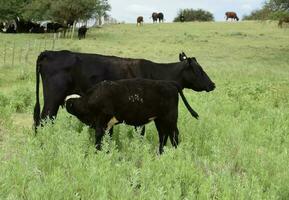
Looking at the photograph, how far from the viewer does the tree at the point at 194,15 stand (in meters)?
98.1

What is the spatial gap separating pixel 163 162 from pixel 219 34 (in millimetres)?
46823

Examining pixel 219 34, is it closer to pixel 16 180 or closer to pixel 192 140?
pixel 192 140

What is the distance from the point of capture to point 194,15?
98.5 metres

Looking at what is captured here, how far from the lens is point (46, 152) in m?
6.78

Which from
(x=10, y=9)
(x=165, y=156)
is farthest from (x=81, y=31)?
(x=165, y=156)

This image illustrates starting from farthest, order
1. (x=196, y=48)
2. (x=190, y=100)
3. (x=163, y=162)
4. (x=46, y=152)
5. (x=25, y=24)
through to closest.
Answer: (x=25, y=24) → (x=196, y=48) → (x=190, y=100) → (x=46, y=152) → (x=163, y=162)

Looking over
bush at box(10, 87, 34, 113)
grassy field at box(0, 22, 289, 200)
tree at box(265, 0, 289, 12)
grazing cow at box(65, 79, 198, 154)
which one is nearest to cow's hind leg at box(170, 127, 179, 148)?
grazing cow at box(65, 79, 198, 154)

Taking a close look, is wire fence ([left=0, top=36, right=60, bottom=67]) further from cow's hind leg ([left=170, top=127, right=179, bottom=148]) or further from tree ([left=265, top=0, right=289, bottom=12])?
cow's hind leg ([left=170, top=127, right=179, bottom=148])

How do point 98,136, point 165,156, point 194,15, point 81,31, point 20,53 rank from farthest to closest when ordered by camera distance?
1. point 194,15
2. point 81,31
3. point 20,53
4. point 98,136
5. point 165,156

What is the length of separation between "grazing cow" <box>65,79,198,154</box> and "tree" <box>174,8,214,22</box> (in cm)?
9171

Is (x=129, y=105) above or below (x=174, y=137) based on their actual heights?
above

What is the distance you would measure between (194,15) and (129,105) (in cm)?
9290

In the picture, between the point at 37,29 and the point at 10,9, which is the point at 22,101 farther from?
the point at 37,29

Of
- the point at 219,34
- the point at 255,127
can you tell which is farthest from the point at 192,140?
the point at 219,34
